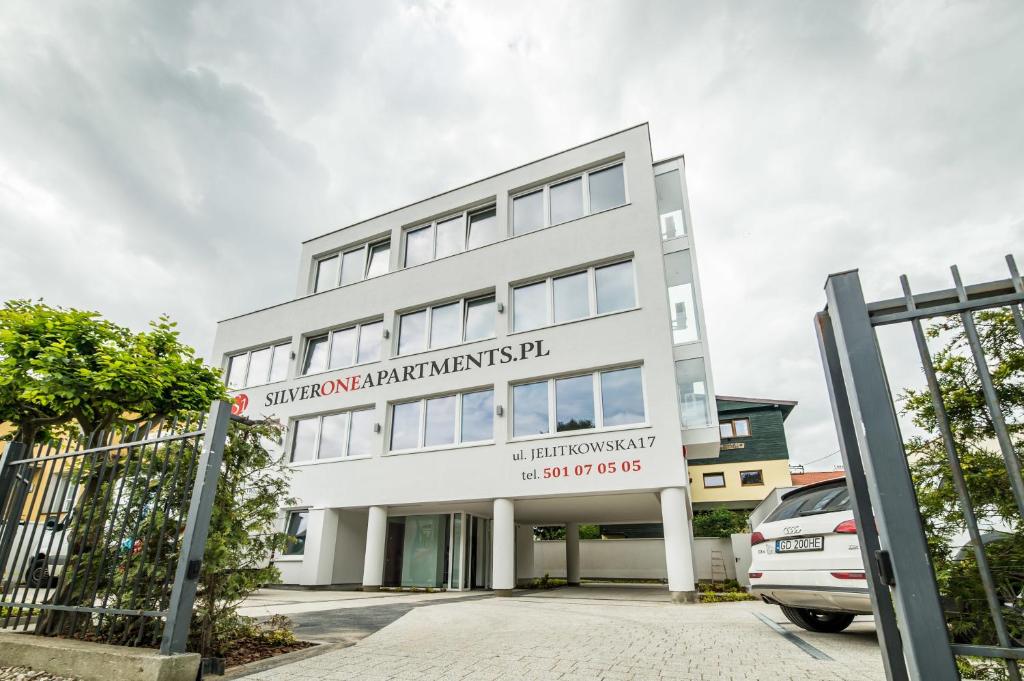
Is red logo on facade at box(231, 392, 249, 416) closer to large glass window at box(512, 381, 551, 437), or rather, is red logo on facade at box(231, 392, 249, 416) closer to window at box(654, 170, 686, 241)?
large glass window at box(512, 381, 551, 437)

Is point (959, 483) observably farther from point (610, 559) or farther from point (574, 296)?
point (610, 559)

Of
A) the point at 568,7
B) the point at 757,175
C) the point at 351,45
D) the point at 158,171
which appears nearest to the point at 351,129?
the point at 351,45

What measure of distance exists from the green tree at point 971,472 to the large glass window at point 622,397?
10.4 m

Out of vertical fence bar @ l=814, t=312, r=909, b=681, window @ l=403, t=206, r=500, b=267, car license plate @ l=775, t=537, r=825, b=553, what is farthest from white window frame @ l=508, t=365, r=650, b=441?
vertical fence bar @ l=814, t=312, r=909, b=681

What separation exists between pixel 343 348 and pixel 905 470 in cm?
1783

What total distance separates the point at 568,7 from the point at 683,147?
8.57 metres

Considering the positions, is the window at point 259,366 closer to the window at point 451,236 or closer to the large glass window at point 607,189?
the window at point 451,236

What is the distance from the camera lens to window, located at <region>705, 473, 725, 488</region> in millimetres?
29938

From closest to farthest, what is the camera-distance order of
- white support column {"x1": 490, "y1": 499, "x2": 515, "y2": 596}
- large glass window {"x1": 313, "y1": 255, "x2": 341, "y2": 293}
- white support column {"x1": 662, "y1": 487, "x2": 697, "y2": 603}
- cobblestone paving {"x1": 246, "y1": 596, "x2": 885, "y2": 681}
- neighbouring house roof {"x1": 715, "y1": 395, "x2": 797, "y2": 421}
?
cobblestone paving {"x1": 246, "y1": 596, "x2": 885, "y2": 681} < white support column {"x1": 662, "y1": 487, "x2": 697, "y2": 603} < white support column {"x1": 490, "y1": 499, "x2": 515, "y2": 596} < large glass window {"x1": 313, "y1": 255, "x2": 341, "y2": 293} < neighbouring house roof {"x1": 715, "y1": 395, "x2": 797, "y2": 421}

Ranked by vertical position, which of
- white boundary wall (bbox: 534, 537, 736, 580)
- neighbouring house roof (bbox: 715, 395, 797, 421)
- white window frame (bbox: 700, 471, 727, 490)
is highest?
neighbouring house roof (bbox: 715, 395, 797, 421)

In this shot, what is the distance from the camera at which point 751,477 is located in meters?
29.3

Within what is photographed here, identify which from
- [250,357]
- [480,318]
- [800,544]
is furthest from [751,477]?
[800,544]

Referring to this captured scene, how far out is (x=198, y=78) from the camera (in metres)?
11.4

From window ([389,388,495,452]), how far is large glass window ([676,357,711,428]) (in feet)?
16.7
